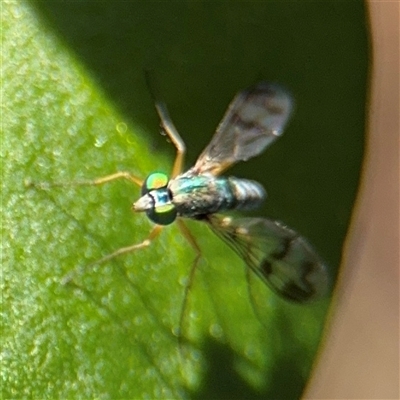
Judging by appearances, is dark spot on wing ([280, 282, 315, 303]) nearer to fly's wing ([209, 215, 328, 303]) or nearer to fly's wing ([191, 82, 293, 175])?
fly's wing ([209, 215, 328, 303])

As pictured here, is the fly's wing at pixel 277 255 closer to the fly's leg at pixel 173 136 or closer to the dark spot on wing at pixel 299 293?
the dark spot on wing at pixel 299 293

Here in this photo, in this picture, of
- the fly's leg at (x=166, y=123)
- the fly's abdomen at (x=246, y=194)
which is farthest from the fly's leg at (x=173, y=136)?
the fly's abdomen at (x=246, y=194)

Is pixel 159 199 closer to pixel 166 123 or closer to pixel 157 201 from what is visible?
pixel 157 201

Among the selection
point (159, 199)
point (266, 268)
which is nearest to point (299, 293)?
point (266, 268)

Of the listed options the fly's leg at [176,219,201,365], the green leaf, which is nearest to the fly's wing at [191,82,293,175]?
the green leaf

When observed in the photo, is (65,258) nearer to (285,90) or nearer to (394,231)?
(285,90)

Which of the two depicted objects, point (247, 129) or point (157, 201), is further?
point (247, 129)

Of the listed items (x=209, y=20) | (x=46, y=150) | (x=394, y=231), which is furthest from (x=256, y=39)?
(x=394, y=231)
